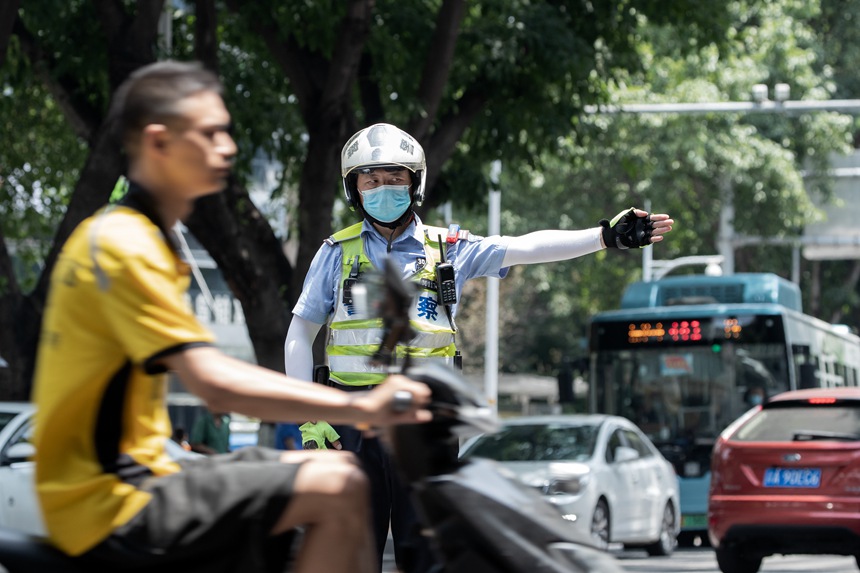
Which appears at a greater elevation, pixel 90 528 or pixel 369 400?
pixel 369 400

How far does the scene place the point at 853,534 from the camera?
1180cm

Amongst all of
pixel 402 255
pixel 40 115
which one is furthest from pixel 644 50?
pixel 402 255

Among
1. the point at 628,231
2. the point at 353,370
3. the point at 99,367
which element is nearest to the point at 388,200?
the point at 353,370

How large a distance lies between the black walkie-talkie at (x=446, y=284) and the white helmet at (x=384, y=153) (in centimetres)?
25

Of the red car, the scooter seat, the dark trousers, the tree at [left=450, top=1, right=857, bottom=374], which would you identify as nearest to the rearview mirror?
the red car

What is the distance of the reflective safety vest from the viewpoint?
484cm

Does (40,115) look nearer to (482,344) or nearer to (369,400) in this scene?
(369,400)

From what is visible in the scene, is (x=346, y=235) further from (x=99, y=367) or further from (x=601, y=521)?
(x=601, y=521)

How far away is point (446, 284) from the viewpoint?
4.94 meters

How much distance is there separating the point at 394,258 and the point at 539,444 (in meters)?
11.4

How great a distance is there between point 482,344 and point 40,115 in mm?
31134

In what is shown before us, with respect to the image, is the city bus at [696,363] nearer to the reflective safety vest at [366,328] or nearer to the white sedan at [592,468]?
the white sedan at [592,468]

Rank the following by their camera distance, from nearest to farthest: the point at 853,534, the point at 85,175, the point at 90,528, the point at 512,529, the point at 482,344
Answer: the point at 90,528
the point at 512,529
the point at 853,534
the point at 85,175
the point at 482,344

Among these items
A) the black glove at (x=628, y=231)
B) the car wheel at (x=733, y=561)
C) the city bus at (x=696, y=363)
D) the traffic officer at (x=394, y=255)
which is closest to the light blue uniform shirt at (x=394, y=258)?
the traffic officer at (x=394, y=255)
